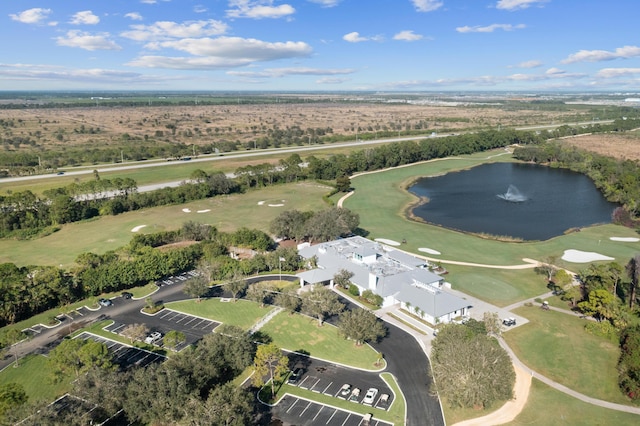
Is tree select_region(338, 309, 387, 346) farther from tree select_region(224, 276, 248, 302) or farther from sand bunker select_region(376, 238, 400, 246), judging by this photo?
sand bunker select_region(376, 238, 400, 246)

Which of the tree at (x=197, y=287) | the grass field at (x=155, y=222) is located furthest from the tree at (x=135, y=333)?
the grass field at (x=155, y=222)

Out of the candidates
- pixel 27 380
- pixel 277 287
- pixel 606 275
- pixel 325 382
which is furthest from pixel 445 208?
pixel 27 380

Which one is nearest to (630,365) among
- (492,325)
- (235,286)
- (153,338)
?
(492,325)

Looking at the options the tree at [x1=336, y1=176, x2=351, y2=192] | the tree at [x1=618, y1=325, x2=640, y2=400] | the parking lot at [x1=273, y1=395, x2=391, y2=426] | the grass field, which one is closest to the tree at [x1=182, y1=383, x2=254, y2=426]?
the parking lot at [x1=273, y1=395, x2=391, y2=426]

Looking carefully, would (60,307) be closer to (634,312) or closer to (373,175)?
(634,312)

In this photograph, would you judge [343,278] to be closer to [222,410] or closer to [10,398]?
[222,410]
